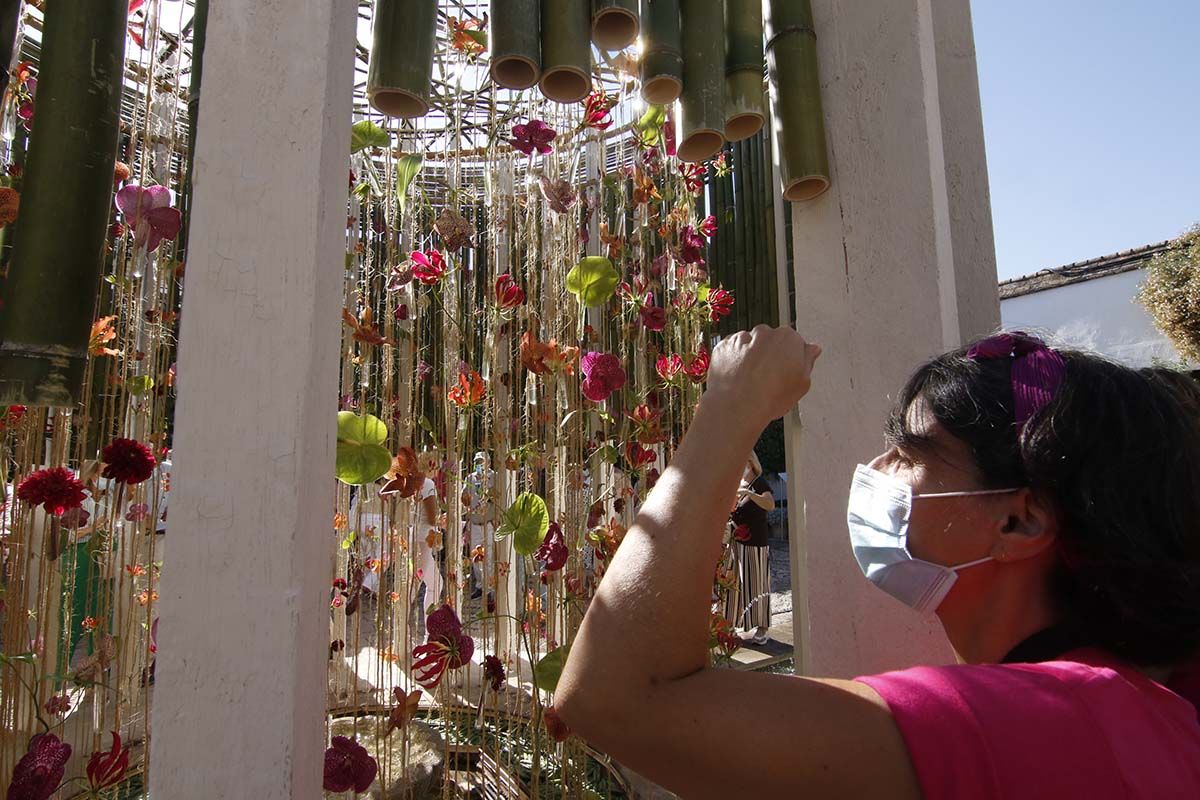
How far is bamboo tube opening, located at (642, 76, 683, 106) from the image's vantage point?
1482mm

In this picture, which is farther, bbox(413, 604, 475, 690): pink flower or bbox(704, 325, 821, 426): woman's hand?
bbox(413, 604, 475, 690): pink flower

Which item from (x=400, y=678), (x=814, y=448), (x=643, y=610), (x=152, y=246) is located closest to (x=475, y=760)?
(x=400, y=678)

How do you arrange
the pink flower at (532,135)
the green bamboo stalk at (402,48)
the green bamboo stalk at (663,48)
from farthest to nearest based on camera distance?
the pink flower at (532,135), the green bamboo stalk at (663,48), the green bamboo stalk at (402,48)

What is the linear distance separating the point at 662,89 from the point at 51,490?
4.99 feet

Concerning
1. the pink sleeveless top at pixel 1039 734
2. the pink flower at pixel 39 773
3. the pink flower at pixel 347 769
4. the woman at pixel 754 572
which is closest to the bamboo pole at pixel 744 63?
the pink sleeveless top at pixel 1039 734

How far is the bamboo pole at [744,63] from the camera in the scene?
4.99ft

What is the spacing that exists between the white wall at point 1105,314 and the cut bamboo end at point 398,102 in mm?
12301

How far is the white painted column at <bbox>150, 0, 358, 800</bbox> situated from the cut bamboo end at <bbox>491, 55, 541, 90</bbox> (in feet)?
1.40

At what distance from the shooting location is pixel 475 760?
2.54 metres

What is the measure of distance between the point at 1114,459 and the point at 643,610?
579 mm

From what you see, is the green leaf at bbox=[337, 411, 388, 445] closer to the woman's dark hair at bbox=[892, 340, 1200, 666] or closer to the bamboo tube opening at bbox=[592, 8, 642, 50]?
the bamboo tube opening at bbox=[592, 8, 642, 50]

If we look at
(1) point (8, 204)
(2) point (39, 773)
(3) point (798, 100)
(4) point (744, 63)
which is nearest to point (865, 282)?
(3) point (798, 100)

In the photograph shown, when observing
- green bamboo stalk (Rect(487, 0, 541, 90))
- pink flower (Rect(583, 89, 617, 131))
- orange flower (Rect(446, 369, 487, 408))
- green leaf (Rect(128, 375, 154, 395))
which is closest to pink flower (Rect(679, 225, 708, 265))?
pink flower (Rect(583, 89, 617, 131))

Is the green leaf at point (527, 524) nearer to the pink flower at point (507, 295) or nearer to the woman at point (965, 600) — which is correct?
the pink flower at point (507, 295)
